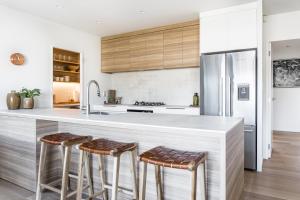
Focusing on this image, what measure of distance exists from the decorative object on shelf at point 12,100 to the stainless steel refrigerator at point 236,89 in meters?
2.91

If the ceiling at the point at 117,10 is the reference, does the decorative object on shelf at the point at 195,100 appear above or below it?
below

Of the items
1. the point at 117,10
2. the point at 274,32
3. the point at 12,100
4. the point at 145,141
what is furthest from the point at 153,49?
the point at 145,141

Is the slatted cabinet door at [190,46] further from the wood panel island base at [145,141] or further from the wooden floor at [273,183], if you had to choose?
the wooden floor at [273,183]

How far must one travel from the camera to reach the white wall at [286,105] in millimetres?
5957

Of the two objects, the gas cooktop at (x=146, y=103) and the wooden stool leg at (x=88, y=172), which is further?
the gas cooktop at (x=146, y=103)

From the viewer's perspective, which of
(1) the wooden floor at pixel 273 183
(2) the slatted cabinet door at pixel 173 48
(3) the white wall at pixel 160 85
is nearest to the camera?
(1) the wooden floor at pixel 273 183

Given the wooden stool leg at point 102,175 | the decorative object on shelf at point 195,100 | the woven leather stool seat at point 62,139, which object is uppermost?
the decorative object on shelf at point 195,100

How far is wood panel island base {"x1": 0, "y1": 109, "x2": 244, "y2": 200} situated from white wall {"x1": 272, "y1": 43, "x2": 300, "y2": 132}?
4699 mm

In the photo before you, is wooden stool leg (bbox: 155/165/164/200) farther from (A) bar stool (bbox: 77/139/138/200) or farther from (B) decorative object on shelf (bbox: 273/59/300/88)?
(B) decorative object on shelf (bbox: 273/59/300/88)

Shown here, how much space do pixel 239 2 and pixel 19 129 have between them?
3.45 m

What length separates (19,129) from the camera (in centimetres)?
261

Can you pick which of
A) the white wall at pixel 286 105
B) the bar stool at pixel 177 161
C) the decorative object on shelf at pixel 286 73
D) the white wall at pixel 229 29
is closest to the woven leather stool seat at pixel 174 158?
the bar stool at pixel 177 161

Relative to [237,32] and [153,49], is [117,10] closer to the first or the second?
[153,49]

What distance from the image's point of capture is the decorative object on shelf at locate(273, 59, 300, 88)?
5945 millimetres
